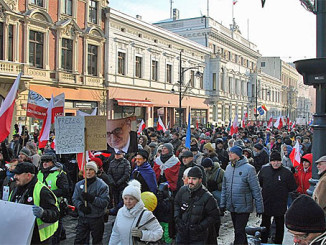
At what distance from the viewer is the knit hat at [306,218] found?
2141 mm

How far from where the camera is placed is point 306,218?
2.15 meters

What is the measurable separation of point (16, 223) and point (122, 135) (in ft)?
14.7

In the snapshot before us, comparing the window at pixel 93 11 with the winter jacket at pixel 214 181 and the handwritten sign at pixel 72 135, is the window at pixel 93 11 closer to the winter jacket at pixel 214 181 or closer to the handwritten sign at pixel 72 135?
the winter jacket at pixel 214 181

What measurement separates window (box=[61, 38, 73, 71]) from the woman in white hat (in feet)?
69.2

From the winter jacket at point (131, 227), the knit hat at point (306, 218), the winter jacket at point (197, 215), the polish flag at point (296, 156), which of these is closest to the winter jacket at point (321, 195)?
the winter jacket at point (197, 215)

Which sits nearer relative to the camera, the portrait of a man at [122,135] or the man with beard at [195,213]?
the man with beard at [195,213]

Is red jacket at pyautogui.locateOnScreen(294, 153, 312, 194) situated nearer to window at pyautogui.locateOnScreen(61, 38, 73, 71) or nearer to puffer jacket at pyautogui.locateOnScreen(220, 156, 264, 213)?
puffer jacket at pyautogui.locateOnScreen(220, 156, 264, 213)

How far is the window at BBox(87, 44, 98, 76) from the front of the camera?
1024 inches

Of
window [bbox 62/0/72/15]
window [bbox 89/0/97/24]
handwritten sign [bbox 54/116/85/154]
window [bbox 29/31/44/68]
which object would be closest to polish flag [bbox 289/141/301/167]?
handwritten sign [bbox 54/116/85/154]

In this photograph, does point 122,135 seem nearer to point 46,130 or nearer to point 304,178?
point 46,130

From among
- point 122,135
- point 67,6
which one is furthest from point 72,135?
point 67,6

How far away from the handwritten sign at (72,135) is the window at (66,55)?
19.1 metres

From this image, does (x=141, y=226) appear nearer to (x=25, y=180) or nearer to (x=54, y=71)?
(x=25, y=180)

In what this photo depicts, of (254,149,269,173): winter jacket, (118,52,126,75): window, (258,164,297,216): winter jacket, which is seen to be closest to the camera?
(258,164,297,216): winter jacket
